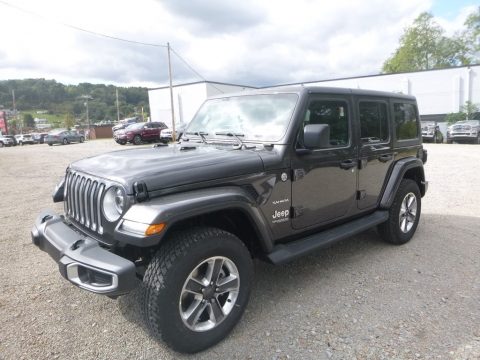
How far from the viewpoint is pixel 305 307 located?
3.12m

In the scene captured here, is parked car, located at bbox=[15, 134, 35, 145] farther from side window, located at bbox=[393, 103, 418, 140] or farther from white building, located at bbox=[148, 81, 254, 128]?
side window, located at bbox=[393, 103, 418, 140]

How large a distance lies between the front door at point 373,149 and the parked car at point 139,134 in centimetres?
2122

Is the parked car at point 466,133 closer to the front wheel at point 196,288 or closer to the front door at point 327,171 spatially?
the front door at point 327,171

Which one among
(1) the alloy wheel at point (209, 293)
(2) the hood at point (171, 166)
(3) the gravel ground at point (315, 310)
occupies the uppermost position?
(2) the hood at point (171, 166)

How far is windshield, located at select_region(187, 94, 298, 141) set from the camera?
3.25 m

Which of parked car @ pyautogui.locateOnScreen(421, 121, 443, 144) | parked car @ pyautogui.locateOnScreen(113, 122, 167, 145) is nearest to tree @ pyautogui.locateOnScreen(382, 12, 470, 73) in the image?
parked car @ pyautogui.locateOnScreen(421, 121, 443, 144)

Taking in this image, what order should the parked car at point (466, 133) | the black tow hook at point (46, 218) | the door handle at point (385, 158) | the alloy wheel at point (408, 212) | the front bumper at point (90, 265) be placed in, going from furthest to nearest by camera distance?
1. the parked car at point (466, 133)
2. the alloy wheel at point (408, 212)
3. the door handle at point (385, 158)
4. the black tow hook at point (46, 218)
5. the front bumper at point (90, 265)

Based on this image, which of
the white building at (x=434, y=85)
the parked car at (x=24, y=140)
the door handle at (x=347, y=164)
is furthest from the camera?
the parked car at (x=24, y=140)

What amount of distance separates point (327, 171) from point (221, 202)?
1394mm

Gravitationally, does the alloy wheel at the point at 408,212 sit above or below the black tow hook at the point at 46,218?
below

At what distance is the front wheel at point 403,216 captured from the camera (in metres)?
4.38

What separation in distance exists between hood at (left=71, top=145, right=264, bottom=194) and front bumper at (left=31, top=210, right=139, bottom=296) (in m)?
0.48

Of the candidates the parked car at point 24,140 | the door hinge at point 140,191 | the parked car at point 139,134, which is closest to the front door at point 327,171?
the door hinge at point 140,191

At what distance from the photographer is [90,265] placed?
2260 millimetres
